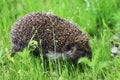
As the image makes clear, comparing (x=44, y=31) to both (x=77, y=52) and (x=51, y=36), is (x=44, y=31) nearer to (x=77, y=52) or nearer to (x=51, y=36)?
(x=51, y=36)

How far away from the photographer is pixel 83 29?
19.4 ft

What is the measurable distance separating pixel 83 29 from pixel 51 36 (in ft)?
3.06

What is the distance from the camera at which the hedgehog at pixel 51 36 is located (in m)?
4.98

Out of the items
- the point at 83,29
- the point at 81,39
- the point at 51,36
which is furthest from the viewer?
the point at 83,29

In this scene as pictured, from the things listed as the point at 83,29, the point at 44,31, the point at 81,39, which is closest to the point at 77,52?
the point at 81,39

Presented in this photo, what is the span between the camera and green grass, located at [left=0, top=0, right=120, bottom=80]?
15.7ft

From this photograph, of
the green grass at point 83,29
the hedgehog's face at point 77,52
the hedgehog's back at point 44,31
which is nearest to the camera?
the green grass at point 83,29

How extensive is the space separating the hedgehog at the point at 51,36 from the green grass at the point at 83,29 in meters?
0.14

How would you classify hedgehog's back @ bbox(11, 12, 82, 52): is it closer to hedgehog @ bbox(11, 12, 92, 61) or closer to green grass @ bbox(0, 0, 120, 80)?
hedgehog @ bbox(11, 12, 92, 61)

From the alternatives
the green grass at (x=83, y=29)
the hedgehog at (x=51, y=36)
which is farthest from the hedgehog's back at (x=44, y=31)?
the green grass at (x=83, y=29)

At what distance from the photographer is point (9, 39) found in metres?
5.89

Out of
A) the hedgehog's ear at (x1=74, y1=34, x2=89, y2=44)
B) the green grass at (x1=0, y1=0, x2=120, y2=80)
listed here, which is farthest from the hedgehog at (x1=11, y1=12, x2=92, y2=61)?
the green grass at (x1=0, y1=0, x2=120, y2=80)

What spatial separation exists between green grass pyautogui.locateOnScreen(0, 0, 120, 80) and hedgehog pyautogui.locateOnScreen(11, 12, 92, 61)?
14cm

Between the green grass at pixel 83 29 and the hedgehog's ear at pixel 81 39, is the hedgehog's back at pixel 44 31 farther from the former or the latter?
the green grass at pixel 83 29
